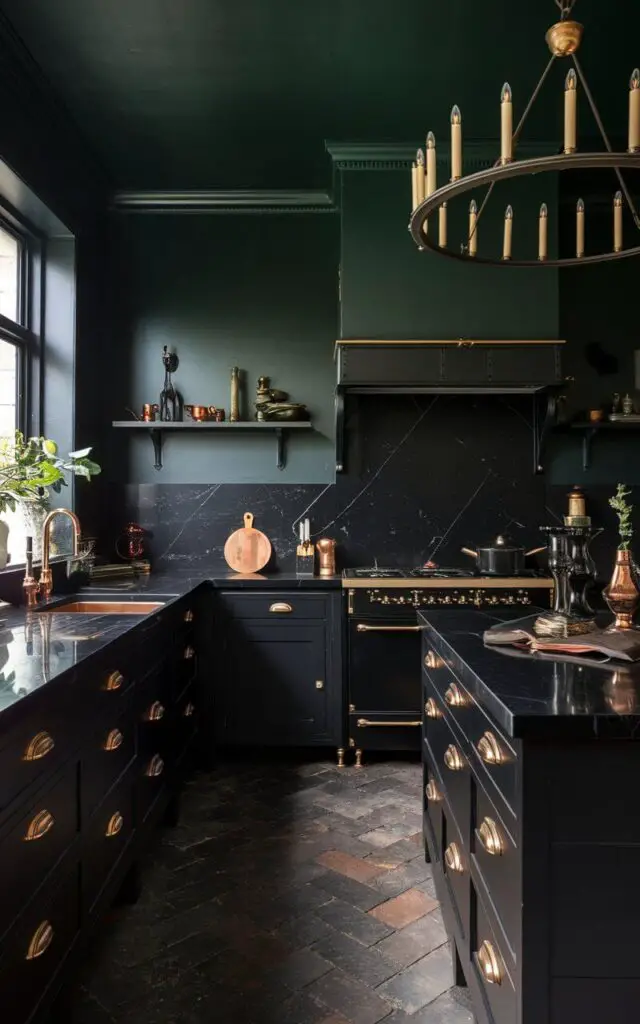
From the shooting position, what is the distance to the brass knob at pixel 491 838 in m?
1.27

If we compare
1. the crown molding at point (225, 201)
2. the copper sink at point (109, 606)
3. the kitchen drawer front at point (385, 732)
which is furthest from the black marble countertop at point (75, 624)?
Result: the crown molding at point (225, 201)

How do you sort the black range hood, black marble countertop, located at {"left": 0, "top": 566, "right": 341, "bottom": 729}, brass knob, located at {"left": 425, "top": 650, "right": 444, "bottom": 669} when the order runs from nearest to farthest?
black marble countertop, located at {"left": 0, "top": 566, "right": 341, "bottom": 729}
brass knob, located at {"left": 425, "top": 650, "right": 444, "bottom": 669}
the black range hood

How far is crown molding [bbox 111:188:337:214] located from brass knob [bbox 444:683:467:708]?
3.34m

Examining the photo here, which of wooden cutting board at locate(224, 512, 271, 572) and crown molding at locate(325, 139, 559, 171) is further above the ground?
crown molding at locate(325, 139, 559, 171)

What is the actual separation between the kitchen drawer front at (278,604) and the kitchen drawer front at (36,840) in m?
1.79

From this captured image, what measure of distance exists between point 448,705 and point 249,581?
178cm

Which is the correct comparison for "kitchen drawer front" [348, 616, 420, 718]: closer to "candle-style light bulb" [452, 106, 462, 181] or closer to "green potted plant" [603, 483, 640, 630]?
"green potted plant" [603, 483, 640, 630]

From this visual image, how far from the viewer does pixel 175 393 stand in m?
4.03

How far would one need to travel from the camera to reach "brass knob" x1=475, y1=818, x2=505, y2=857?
1.27m

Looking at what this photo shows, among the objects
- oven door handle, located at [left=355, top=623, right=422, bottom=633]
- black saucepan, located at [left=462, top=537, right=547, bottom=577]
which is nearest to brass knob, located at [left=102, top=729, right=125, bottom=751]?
oven door handle, located at [left=355, top=623, right=422, bottom=633]

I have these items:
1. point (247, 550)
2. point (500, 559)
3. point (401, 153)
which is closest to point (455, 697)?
point (500, 559)

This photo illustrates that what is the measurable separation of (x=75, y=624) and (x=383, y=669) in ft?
5.81

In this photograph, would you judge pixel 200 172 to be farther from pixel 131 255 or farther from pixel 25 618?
pixel 25 618

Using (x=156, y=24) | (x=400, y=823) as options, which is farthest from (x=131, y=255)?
(x=400, y=823)
